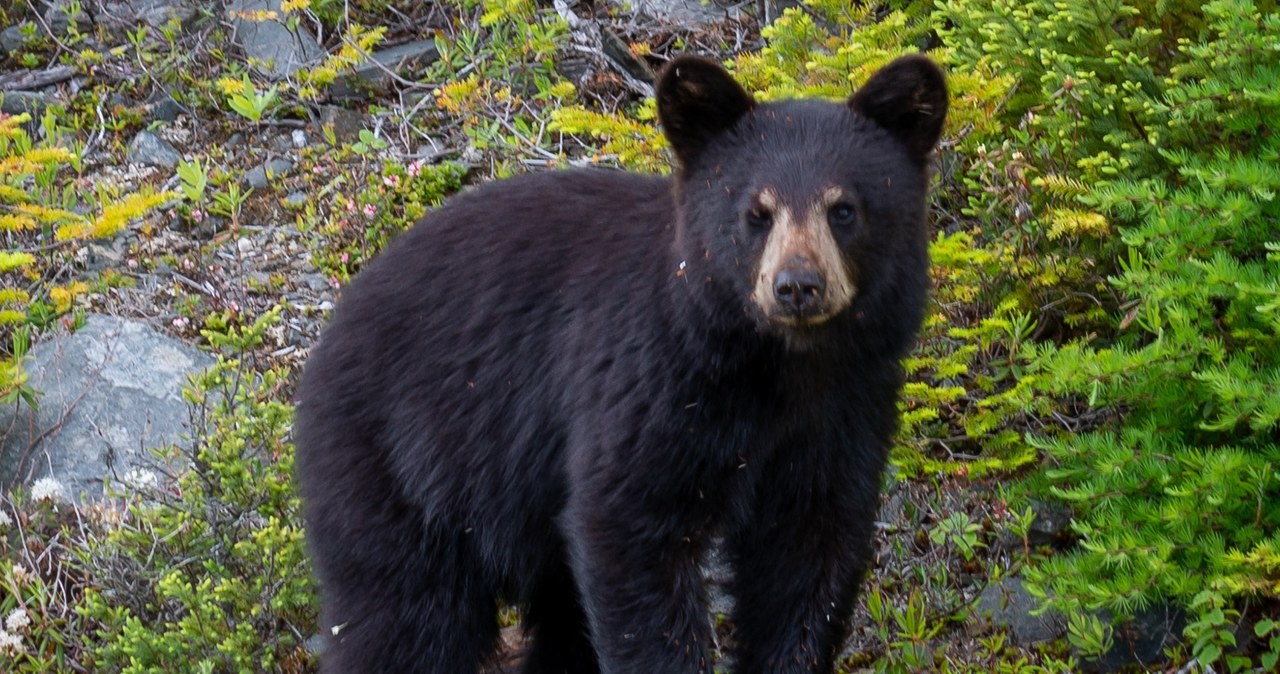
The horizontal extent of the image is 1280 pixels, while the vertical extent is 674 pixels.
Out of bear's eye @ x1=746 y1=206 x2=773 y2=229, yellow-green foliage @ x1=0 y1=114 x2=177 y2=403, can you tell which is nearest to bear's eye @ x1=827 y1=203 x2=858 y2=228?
bear's eye @ x1=746 y1=206 x2=773 y2=229

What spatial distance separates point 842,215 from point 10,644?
3.31 m

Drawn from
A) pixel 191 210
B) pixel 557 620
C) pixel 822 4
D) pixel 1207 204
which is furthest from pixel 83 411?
pixel 1207 204

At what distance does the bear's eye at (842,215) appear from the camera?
4037mm

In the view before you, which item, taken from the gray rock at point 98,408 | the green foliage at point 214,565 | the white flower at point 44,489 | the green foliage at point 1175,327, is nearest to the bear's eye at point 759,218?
the green foliage at point 1175,327

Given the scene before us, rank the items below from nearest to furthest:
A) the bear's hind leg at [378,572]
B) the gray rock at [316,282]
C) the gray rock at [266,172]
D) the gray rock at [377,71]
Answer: the bear's hind leg at [378,572]
the gray rock at [316,282]
the gray rock at [266,172]
the gray rock at [377,71]

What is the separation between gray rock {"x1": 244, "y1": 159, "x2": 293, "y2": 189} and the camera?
7.98 meters

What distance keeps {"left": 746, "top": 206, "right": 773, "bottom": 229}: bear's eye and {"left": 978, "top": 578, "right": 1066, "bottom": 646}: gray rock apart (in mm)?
1686

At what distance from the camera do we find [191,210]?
7.85 meters

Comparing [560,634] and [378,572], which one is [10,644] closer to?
[378,572]

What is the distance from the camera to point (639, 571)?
416 centimetres

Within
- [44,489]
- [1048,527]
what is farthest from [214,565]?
[1048,527]

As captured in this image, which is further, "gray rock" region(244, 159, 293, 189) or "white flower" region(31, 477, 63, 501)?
"gray rock" region(244, 159, 293, 189)

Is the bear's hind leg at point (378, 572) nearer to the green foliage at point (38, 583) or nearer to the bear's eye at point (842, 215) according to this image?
the green foliage at point (38, 583)

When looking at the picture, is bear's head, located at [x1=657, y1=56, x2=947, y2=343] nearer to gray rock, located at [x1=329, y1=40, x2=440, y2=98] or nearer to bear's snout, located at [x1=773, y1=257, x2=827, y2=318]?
bear's snout, located at [x1=773, y1=257, x2=827, y2=318]
